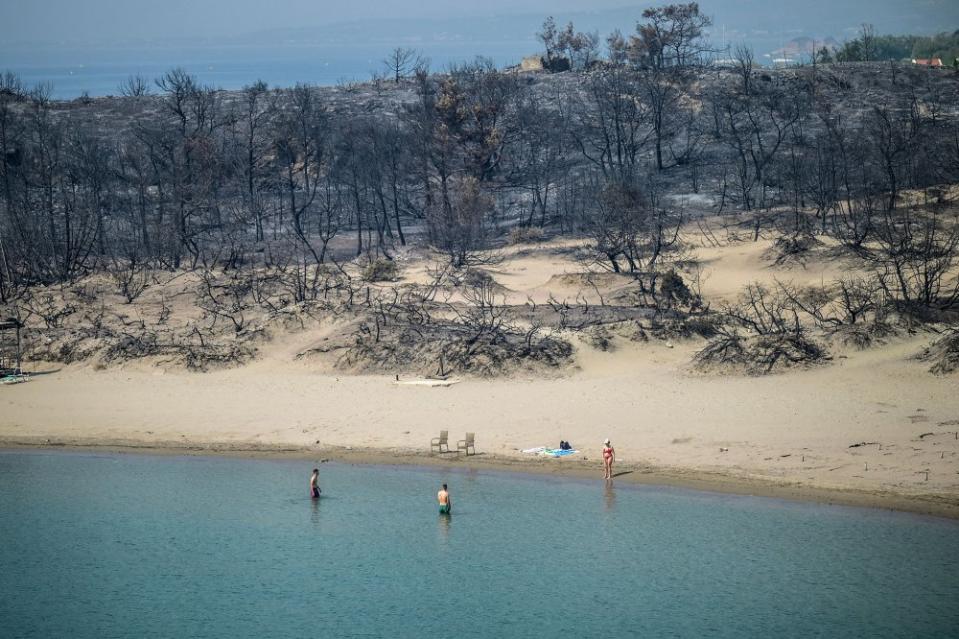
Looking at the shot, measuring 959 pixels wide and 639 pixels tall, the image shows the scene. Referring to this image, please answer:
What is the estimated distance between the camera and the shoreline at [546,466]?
67.6 ft

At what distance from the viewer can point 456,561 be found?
20.4 metres

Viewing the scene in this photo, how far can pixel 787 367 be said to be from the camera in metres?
26.8

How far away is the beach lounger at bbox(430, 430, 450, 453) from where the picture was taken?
79.1 ft

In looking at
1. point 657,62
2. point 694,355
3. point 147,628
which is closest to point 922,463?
point 694,355

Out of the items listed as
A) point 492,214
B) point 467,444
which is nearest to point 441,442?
point 467,444

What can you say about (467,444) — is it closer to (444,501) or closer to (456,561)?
(444,501)

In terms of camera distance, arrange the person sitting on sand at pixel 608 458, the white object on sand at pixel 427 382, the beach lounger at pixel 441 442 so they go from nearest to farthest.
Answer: the person sitting on sand at pixel 608 458 → the beach lounger at pixel 441 442 → the white object on sand at pixel 427 382

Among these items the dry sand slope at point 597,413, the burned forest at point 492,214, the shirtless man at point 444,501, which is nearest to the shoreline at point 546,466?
the dry sand slope at point 597,413

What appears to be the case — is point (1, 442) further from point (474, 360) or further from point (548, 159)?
point (548, 159)

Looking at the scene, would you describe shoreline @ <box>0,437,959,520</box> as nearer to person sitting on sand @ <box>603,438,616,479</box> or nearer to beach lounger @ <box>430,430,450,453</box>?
beach lounger @ <box>430,430,450,453</box>

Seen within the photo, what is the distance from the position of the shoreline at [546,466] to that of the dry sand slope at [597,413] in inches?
3.4

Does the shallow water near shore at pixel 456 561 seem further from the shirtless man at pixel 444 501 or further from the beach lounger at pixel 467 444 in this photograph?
the beach lounger at pixel 467 444

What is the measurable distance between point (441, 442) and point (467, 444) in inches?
23.3

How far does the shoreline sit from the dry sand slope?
87 mm
